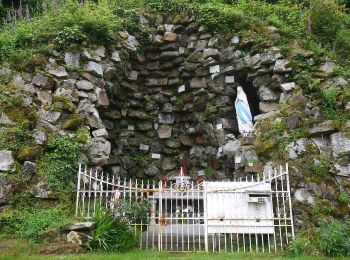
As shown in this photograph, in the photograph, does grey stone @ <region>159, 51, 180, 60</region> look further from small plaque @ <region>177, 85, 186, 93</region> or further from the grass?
the grass

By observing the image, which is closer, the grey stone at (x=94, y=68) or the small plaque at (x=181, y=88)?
the grey stone at (x=94, y=68)

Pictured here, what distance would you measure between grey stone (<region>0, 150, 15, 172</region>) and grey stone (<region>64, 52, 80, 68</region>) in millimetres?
3273

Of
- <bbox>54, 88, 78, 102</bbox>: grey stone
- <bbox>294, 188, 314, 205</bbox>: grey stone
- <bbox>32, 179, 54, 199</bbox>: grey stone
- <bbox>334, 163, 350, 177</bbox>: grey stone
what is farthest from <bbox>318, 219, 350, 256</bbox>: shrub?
<bbox>54, 88, 78, 102</bbox>: grey stone

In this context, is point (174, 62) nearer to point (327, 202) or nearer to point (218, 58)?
point (218, 58)

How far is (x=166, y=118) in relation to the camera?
1294cm

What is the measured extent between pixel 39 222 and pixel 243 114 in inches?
236

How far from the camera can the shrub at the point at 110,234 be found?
7020 millimetres

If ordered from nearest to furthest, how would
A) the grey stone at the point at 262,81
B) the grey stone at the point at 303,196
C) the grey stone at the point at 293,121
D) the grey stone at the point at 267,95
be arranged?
the grey stone at the point at 303,196
the grey stone at the point at 293,121
the grey stone at the point at 267,95
the grey stone at the point at 262,81

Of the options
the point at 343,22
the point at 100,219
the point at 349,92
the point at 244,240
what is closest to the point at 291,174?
the point at 244,240

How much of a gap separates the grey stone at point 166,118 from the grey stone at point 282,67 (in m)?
3.89

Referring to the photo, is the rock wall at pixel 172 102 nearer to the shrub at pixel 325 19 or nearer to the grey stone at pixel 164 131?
the grey stone at pixel 164 131

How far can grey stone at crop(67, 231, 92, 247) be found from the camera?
6.94 meters

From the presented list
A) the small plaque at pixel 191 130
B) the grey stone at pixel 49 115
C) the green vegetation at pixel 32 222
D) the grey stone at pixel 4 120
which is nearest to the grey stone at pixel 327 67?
the small plaque at pixel 191 130

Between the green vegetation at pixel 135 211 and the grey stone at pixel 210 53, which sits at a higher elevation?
the grey stone at pixel 210 53
